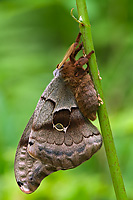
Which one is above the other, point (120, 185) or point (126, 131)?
point (126, 131)

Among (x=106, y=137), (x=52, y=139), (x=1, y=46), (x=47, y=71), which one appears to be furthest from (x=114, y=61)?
(x=106, y=137)

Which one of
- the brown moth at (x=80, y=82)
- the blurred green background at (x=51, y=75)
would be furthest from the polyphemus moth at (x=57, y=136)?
the blurred green background at (x=51, y=75)

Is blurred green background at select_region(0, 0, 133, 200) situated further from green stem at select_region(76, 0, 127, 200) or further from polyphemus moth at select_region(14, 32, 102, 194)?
green stem at select_region(76, 0, 127, 200)

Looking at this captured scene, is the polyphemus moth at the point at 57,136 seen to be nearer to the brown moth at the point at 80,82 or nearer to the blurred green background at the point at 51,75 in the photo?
the brown moth at the point at 80,82

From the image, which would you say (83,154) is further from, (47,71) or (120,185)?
(47,71)

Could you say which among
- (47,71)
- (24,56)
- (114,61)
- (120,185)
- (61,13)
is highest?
(61,13)

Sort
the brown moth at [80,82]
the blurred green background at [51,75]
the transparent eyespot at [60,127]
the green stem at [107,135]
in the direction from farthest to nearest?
the blurred green background at [51,75] → the transparent eyespot at [60,127] → the brown moth at [80,82] → the green stem at [107,135]

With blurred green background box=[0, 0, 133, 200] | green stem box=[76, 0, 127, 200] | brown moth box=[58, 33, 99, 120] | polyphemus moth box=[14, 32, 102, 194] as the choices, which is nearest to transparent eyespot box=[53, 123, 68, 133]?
polyphemus moth box=[14, 32, 102, 194]
